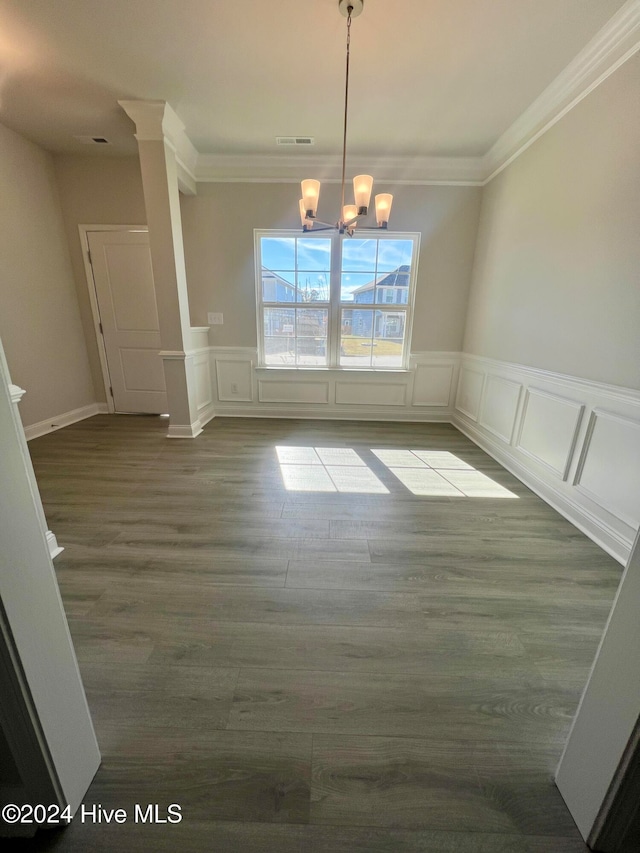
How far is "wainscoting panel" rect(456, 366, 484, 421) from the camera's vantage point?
3556mm

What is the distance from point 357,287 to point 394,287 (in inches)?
17.9

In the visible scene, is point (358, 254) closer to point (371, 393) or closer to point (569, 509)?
point (371, 393)

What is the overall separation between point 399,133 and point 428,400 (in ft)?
9.13

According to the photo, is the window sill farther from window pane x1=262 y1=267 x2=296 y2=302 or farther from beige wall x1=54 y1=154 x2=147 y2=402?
beige wall x1=54 y1=154 x2=147 y2=402

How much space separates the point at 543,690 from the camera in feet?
3.76

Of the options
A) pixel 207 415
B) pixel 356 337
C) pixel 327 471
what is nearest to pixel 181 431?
pixel 207 415

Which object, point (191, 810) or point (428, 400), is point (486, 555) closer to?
point (191, 810)

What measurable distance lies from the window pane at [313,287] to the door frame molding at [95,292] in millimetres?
1787

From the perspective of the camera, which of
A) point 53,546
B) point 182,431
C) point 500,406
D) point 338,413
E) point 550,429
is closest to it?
point 53,546

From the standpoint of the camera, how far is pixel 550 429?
245 centimetres

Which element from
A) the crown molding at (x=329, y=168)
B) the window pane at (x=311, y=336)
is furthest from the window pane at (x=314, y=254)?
the crown molding at (x=329, y=168)

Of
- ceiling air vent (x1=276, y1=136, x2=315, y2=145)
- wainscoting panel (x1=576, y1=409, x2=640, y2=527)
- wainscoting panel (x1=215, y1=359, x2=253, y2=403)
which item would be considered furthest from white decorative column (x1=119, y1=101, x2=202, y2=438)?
wainscoting panel (x1=576, y1=409, x2=640, y2=527)

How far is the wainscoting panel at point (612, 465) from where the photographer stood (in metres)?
1.79

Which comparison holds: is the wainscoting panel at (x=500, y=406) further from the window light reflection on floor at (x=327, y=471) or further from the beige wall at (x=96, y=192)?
the beige wall at (x=96, y=192)
